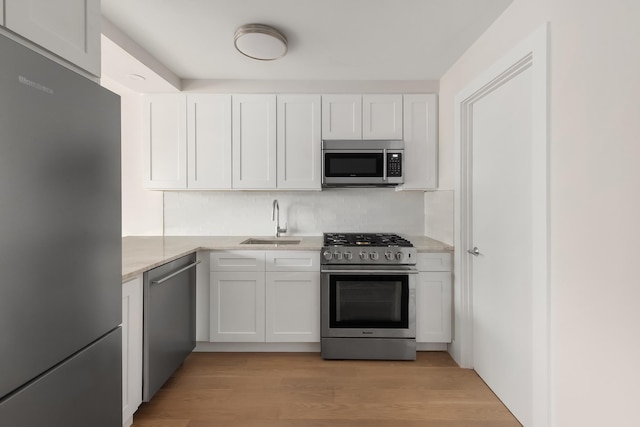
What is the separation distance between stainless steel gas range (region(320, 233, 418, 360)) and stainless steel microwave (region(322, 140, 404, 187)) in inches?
26.3

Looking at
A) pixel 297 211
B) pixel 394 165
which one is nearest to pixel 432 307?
pixel 394 165

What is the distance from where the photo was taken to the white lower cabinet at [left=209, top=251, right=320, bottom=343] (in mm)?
2668

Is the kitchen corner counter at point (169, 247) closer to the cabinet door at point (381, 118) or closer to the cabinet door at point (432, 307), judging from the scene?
the cabinet door at point (432, 307)

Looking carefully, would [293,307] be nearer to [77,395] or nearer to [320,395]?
[320,395]

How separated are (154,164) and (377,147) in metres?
2.09

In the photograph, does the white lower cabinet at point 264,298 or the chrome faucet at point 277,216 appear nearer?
the white lower cabinet at point 264,298

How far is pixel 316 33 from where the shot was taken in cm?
217

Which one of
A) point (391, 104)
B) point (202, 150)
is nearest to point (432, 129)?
point (391, 104)

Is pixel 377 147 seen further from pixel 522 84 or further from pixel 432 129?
pixel 522 84

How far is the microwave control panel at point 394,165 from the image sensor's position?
2.95 meters

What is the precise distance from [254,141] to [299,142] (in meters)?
0.42

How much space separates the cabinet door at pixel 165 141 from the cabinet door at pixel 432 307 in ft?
7.66

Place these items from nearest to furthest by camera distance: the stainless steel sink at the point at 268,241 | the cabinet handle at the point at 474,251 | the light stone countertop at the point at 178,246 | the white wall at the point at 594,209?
the white wall at the point at 594,209, the light stone countertop at the point at 178,246, the cabinet handle at the point at 474,251, the stainless steel sink at the point at 268,241

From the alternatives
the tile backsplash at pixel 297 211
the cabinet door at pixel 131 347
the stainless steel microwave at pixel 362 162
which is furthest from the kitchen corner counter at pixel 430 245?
the cabinet door at pixel 131 347
